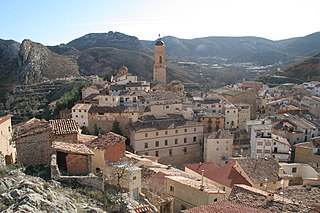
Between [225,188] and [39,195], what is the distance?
1477cm

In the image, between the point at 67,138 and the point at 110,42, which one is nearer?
Answer: the point at 67,138

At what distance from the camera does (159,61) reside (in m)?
60.8

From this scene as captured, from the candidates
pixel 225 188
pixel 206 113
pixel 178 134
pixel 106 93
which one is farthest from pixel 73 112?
pixel 225 188

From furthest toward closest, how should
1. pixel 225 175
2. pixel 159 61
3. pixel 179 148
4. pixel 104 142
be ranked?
pixel 159 61
pixel 179 148
pixel 225 175
pixel 104 142

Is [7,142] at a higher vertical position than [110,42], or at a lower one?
lower

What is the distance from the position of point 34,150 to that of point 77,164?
1903 mm

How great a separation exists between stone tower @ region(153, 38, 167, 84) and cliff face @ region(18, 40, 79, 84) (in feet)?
86.0

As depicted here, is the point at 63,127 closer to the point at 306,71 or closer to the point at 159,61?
the point at 159,61

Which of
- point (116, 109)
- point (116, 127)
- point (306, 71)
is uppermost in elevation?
point (306, 71)

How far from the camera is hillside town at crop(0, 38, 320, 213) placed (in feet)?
47.3

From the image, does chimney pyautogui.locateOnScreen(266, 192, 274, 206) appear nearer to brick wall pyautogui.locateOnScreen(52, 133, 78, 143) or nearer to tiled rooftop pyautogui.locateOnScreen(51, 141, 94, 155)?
tiled rooftop pyautogui.locateOnScreen(51, 141, 94, 155)

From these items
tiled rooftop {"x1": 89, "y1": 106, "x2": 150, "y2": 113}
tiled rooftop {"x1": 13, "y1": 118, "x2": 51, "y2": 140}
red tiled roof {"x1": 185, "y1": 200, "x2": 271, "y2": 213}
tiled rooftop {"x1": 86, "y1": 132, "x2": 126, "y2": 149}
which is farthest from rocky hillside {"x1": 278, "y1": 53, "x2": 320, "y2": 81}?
tiled rooftop {"x1": 13, "y1": 118, "x2": 51, "y2": 140}

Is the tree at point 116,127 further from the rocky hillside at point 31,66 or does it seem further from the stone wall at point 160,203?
the rocky hillside at point 31,66

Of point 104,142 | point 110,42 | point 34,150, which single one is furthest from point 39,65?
point 110,42
